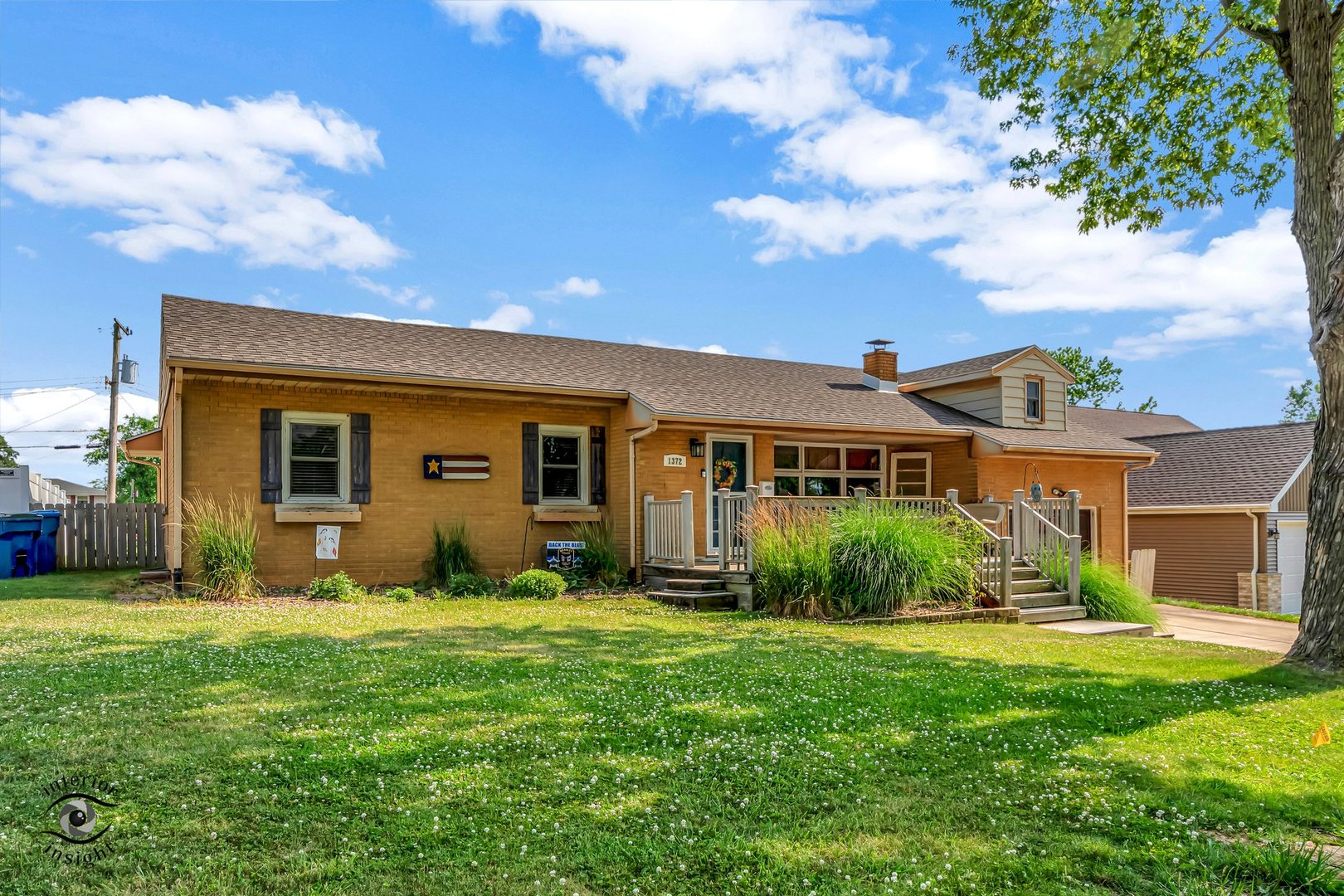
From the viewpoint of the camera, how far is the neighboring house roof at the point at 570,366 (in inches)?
520

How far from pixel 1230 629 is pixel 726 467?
9580 mm

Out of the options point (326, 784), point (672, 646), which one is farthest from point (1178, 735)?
point (326, 784)

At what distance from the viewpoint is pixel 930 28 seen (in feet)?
42.7

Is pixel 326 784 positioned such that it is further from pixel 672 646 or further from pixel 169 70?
pixel 169 70

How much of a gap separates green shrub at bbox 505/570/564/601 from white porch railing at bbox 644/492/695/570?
1.98 m

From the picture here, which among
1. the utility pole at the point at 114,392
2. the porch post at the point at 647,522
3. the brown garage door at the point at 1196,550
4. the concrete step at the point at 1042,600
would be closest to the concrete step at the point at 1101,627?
the concrete step at the point at 1042,600

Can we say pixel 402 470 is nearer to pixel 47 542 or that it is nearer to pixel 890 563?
pixel 890 563

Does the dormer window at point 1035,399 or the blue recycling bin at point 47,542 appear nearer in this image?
the blue recycling bin at point 47,542

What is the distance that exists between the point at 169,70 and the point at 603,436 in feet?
29.9

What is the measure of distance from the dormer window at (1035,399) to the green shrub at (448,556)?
13.8 m

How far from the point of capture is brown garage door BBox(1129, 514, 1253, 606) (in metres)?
22.7

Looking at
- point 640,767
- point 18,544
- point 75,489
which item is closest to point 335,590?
point 18,544

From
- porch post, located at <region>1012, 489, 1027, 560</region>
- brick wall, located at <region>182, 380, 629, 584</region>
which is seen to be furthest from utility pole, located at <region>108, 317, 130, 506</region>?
porch post, located at <region>1012, 489, 1027, 560</region>

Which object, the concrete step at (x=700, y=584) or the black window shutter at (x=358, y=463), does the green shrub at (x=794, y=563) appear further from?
the black window shutter at (x=358, y=463)
